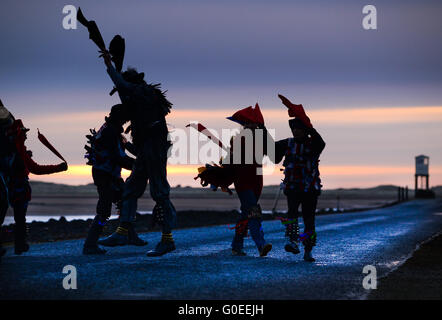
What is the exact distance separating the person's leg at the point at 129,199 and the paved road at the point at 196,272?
8.2 inches

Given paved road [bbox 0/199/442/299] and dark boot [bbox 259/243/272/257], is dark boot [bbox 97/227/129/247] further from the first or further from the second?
dark boot [bbox 259/243/272/257]

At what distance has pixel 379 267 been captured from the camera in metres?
9.25

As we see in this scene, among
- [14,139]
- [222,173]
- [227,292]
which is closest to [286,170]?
[222,173]

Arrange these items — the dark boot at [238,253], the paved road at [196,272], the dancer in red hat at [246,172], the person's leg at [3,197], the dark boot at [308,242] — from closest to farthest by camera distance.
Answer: the paved road at [196,272] < the person's leg at [3,197] < the dark boot at [308,242] < the dancer in red hat at [246,172] < the dark boot at [238,253]

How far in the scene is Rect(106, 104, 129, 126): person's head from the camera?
394 inches

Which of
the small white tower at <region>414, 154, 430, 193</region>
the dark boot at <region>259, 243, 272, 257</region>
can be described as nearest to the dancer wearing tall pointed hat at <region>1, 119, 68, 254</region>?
the dark boot at <region>259, 243, 272, 257</region>

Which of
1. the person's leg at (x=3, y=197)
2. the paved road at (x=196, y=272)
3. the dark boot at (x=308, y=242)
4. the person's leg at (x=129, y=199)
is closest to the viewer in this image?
the paved road at (x=196, y=272)

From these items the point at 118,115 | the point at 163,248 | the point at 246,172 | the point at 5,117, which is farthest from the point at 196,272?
the point at 5,117

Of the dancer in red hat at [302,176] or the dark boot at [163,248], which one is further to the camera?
the dark boot at [163,248]

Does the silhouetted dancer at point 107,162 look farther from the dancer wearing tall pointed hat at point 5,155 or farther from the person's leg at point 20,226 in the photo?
the dancer wearing tall pointed hat at point 5,155

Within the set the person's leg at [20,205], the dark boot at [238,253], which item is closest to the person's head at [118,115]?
the person's leg at [20,205]

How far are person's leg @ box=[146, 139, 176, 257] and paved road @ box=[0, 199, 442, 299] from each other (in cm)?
24

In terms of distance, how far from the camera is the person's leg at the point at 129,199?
10070 mm
